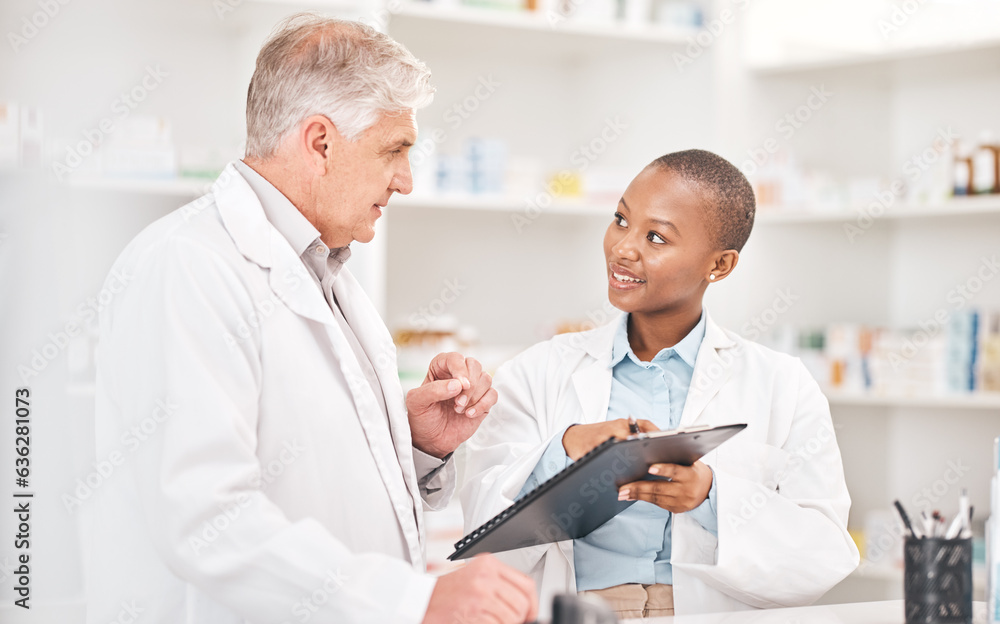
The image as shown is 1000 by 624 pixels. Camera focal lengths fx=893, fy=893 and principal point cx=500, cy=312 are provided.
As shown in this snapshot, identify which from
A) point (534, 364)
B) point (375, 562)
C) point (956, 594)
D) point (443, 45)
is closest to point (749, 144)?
point (443, 45)

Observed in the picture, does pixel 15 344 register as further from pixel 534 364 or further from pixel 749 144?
pixel 749 144

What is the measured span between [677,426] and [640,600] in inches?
11.8

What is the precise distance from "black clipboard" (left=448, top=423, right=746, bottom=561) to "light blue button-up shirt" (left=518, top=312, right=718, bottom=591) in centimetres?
9

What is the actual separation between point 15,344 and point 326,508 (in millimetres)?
1557

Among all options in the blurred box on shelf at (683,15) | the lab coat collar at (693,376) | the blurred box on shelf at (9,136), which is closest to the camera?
the lab coat collar at (693,376)

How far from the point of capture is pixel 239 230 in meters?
1.26

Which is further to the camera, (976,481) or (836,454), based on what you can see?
(976,481)

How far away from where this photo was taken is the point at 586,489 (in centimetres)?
123

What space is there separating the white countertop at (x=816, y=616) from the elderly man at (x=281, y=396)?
0.30 meters

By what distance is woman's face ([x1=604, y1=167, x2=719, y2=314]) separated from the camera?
1.57 metres

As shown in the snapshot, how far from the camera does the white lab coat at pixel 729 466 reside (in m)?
1.44

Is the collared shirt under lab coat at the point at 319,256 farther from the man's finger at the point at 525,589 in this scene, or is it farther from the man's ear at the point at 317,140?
the man's finger at the point at 525,589

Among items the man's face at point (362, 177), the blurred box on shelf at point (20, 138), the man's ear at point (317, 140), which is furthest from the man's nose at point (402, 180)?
the blurred box on shelf at point (20, 138)

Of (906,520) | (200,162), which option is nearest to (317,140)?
(906,520)
